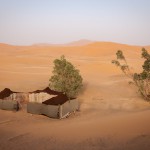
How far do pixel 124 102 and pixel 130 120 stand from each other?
859 cm

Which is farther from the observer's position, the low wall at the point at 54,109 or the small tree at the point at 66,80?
the small tree at the point at 66,80

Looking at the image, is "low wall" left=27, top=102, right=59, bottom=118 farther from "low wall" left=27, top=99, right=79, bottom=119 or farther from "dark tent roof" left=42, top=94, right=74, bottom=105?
"dark tent roof" left=42, top=94, right=74, bottom=105

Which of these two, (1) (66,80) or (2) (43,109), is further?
(1) (66,80)

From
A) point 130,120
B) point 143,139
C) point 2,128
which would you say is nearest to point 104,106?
point 130,120

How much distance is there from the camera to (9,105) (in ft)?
66.1

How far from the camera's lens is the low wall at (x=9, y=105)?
65.6 feet

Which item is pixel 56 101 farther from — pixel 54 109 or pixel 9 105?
pixel 9 105

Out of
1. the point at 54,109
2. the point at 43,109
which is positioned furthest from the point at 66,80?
the point at 54,109

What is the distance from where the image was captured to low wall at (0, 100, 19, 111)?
65.6 feet

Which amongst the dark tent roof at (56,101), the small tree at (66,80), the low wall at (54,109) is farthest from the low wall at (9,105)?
the small tree at (66,80)

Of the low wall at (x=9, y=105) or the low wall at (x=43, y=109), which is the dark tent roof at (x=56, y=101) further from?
the low wall at (x=9, y=105)

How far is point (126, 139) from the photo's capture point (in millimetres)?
11227

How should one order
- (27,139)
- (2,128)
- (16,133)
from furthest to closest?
(2,128), (16,133), (27,139)

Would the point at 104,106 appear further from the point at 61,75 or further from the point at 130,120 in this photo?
the point at 130,120
